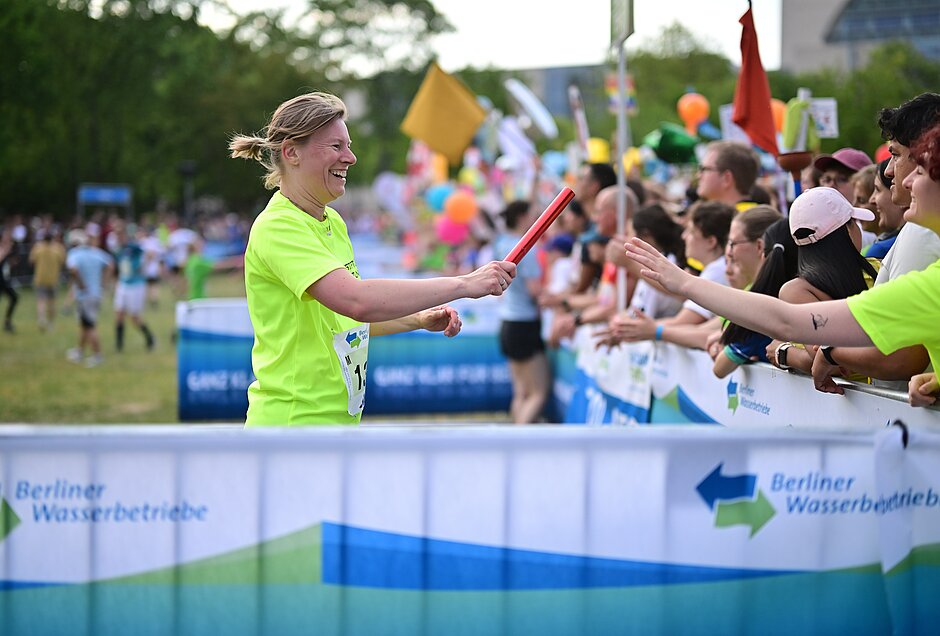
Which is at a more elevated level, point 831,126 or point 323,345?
point 831,126

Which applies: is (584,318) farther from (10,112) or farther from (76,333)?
(10,112)

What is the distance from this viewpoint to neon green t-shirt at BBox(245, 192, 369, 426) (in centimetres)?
322

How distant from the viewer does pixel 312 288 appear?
124 inches

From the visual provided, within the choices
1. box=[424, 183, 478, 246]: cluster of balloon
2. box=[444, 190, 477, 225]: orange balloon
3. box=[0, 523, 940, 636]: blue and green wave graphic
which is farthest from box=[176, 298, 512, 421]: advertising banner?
box=[444, 190, 477, 225]: orange balloon

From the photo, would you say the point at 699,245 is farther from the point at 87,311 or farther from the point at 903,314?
the point at 87,311

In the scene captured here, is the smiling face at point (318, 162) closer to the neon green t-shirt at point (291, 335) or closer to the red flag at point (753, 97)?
the neon green t-shirt at point (291, 335)

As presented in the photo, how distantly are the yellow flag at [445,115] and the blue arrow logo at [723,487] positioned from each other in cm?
969

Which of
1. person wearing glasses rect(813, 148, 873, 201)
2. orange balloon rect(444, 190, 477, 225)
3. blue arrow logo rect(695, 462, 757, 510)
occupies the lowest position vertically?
blue arrow logo rect(695, 462, 757, 510)

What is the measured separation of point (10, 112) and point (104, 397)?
71.3 feet

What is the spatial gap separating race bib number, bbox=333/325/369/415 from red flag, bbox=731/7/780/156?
3.30m

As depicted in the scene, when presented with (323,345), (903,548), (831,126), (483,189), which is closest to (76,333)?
(483,189)

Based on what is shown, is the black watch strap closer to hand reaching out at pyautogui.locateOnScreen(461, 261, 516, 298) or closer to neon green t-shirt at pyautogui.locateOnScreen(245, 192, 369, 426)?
hand reaching out at pyautogui.locateOnScreen(461, 261, 516, 298)

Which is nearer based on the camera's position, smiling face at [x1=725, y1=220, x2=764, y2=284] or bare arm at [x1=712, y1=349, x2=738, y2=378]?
bare arm at [x1=712, y1=349, x2=738, y2=378]

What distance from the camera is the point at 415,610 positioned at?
2.55 m
